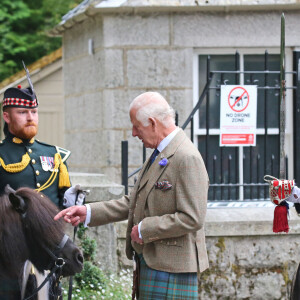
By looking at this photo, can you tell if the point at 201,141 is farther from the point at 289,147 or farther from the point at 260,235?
the point at 260,235

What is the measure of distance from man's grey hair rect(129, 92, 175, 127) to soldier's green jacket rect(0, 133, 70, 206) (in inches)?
41.8

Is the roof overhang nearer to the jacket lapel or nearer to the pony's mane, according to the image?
the jacket lapel

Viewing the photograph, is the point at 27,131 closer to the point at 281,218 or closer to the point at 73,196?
the point at 73,196

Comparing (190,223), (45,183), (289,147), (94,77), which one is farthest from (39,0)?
(190,223)

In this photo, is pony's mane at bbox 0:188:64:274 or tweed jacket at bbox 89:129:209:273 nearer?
pony's mane at bbox 0:188:64:274

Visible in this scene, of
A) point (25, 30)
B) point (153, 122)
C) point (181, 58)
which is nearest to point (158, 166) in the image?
point (153, 122)

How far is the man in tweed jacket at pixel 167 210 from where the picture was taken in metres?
4.44

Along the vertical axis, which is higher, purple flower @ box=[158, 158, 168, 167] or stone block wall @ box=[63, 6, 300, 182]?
stone block wall @ box=[63, 6, 300, 182]

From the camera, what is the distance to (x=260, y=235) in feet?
24.3

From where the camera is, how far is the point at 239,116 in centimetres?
765

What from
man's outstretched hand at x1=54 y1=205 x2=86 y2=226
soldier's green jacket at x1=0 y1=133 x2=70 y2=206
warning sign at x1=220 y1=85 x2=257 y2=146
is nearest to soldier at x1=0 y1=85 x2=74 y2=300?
soldier's green jacket at x1=0 y1=133 x2=70 y2=206

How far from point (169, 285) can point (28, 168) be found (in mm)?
1375

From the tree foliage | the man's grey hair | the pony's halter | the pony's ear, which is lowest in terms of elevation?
the pony's halter

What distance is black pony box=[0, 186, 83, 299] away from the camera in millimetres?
4101
